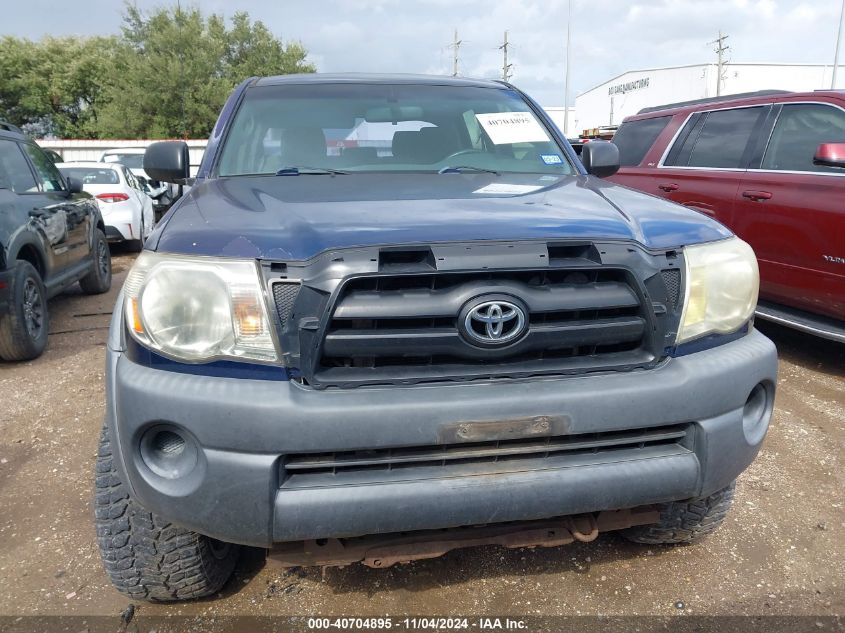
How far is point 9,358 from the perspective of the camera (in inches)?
189

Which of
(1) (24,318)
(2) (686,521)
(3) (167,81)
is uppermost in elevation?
(3) (167,81)

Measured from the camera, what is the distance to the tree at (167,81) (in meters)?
36.9

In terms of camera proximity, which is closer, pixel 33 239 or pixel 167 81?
pixel 33 239

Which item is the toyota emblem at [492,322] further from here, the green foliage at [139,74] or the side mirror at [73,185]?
the green foliage at [139,74]

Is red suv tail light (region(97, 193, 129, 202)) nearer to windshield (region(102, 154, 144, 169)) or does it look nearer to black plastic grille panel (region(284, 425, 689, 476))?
windshield (region(102, 154, 144, 169))

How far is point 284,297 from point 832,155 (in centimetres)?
377

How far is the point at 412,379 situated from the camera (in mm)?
1718

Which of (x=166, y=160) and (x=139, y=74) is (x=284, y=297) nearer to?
(x=166, y=160)

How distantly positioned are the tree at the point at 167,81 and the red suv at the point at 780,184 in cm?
3526

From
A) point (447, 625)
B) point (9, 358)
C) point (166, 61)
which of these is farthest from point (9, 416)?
point (166, 61)

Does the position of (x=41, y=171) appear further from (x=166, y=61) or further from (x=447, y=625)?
(x=166, y=61)

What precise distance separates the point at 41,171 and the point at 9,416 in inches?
116

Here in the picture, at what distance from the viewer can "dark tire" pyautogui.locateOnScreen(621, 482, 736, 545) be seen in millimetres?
2312

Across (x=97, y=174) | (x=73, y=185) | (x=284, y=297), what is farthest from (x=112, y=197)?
(x=284, y=297)
